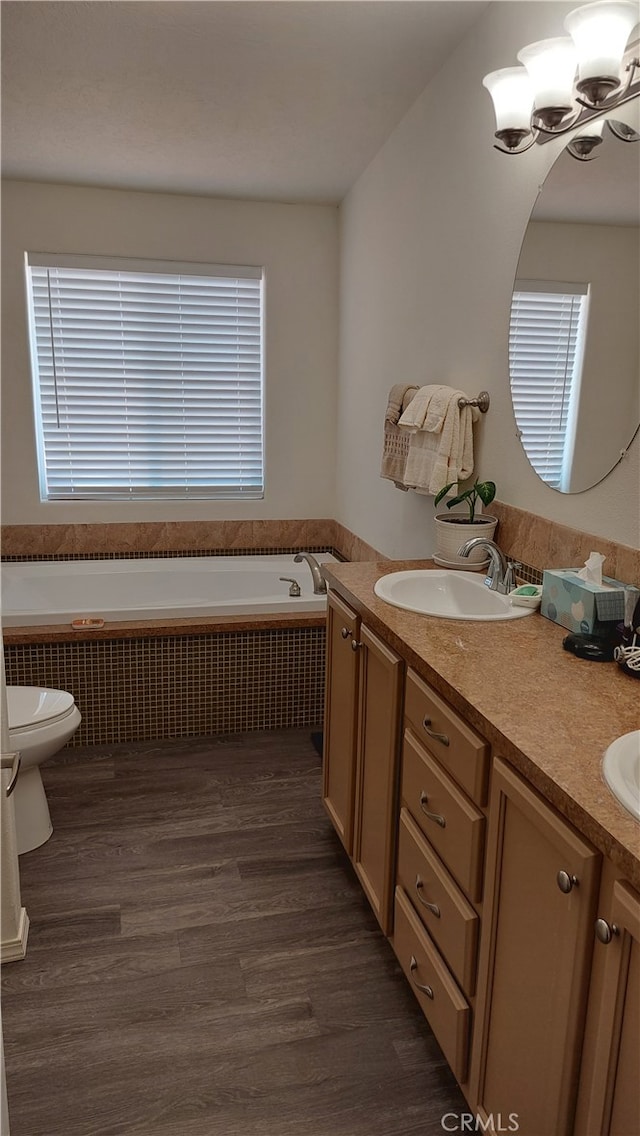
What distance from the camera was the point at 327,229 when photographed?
419cm

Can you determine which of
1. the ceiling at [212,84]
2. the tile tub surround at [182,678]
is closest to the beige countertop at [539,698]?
the tile tub surround at [182,678]

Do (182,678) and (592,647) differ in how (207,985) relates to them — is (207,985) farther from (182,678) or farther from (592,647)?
(182,678)

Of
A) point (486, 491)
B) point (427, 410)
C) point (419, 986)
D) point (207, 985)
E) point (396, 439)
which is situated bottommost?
point (207, 985)

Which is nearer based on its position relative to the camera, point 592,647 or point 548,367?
point 592,647

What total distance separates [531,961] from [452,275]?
2169 millimetres

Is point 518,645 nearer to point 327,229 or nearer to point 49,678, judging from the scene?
point 49,678

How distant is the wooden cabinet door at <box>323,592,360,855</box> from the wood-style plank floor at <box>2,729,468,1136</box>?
209mm

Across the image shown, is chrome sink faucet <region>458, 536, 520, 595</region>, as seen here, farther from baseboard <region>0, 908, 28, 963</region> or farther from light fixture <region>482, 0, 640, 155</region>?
baseboard <region>0, 908, 28, 963</region>

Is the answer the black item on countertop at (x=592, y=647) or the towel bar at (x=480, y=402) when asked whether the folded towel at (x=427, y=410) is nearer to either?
the towel bar at (x=480, y=402)

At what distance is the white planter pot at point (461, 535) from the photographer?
2.30m

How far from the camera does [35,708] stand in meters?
2.52

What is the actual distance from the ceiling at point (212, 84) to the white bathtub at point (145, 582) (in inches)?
74.8

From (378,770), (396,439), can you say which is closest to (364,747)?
(378,770)

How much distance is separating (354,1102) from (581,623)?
111cm
